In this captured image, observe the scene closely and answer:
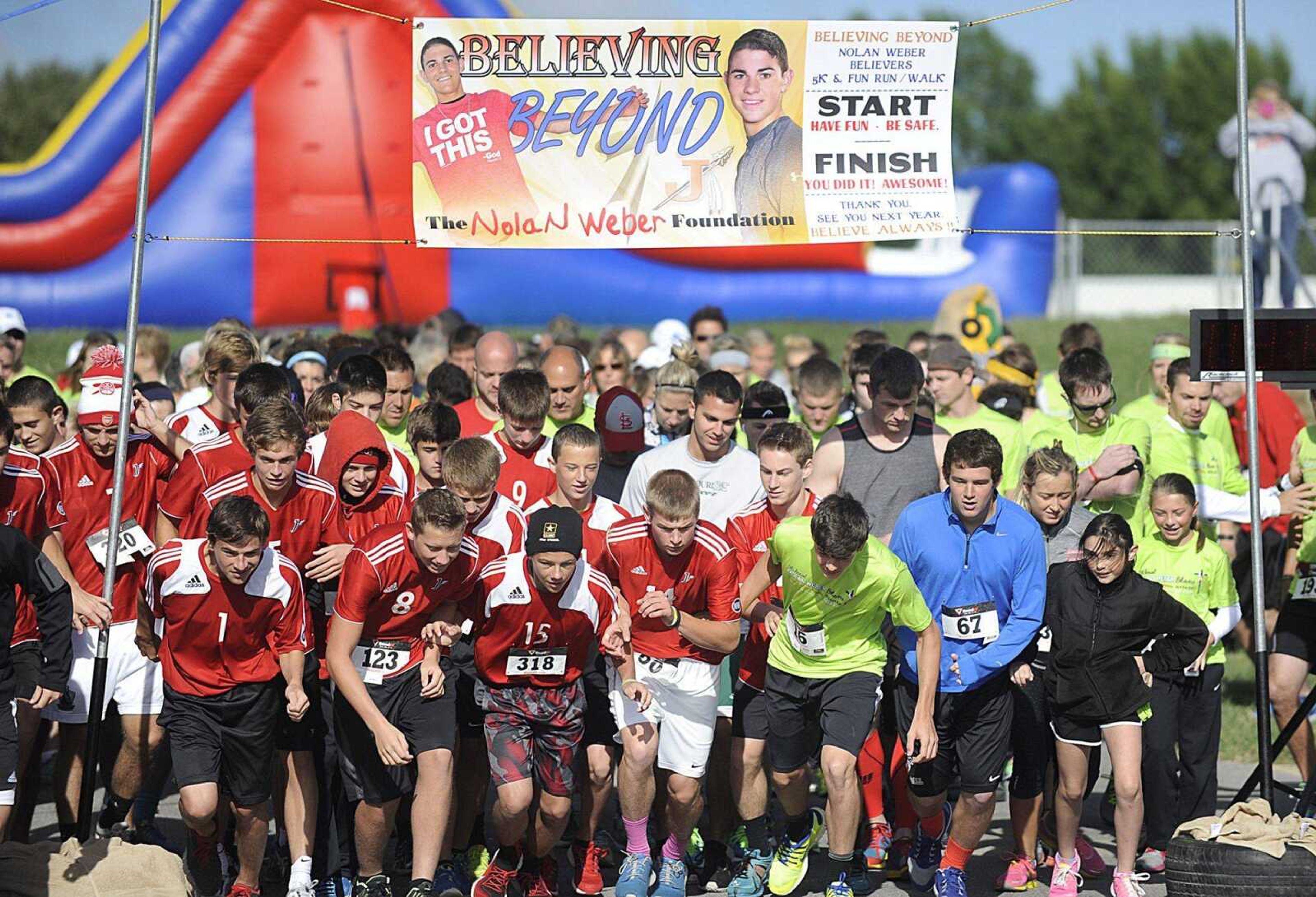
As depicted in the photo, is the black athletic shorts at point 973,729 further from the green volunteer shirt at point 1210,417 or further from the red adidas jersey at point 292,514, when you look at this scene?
the red adidas jersey at point 292,514

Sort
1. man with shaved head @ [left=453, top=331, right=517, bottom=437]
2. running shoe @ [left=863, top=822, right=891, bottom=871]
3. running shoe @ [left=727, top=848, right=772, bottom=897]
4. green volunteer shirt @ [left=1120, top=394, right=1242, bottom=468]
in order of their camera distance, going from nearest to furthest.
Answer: running shoe @ [left=727, top=848, right=772, bottom=897]
running shoe @ [left=863, top=822, right=891, bottom=871]
man with shaved head @ [left=453, top=331, right=517, bottom=437]
green volunteer shirt @ [left=1120, top=394, right=1242, bottom=468]

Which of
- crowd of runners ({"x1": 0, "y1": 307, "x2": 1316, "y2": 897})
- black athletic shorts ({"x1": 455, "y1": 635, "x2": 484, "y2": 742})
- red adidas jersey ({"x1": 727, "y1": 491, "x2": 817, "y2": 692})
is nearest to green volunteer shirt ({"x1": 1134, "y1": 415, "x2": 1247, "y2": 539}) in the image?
crowd of runners ({"x1": 0, "y1": 307, "x2": 1316, "y2": 897})

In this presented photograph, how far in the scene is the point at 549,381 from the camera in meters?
8.06

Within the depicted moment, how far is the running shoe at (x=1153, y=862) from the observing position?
6.85 m

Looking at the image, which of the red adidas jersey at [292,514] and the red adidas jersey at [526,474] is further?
the red adidas jersey at [526,474]

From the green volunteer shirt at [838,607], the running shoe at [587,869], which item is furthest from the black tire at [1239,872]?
the running shoe at [587,869]

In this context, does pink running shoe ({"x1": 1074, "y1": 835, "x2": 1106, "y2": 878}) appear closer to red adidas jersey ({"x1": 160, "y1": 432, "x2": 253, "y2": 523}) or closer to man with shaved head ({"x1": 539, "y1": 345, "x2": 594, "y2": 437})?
man with shaved head ({"x1": 539, "y1": 345, "x2": 594, "y2": 437})

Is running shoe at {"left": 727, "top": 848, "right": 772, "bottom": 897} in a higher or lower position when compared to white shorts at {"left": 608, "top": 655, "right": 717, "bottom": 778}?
lower

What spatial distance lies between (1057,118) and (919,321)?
132 ft

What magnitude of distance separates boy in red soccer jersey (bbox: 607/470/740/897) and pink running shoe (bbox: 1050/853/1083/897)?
1499 millimetres

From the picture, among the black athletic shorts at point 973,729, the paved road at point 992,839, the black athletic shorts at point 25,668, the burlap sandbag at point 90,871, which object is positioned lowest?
the paved road at point 992,839

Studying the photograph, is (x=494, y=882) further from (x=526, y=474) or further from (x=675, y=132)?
(x=675, y=132)

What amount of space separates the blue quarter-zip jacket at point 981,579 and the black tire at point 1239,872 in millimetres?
1014

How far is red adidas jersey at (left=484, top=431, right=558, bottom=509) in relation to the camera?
23.2ft
